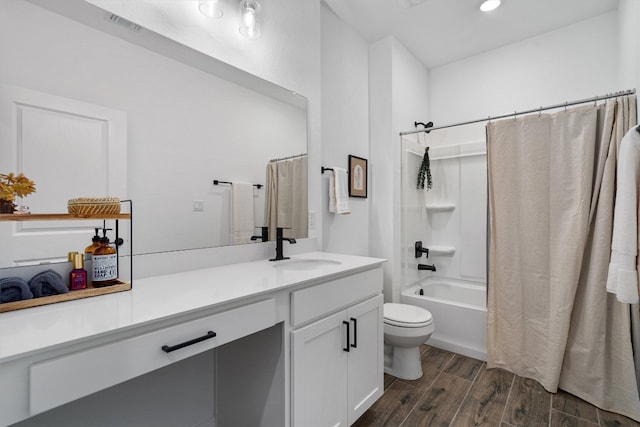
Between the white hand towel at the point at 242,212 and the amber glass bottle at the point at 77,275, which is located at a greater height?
the white hand towel at the point at 242,212

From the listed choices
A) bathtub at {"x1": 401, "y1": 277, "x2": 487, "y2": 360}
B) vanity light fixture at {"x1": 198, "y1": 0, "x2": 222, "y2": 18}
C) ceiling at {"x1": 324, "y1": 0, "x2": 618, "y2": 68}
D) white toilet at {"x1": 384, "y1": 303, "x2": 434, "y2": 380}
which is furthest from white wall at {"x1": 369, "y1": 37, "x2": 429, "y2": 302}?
vanity light fixture at {"x1": 198, "y1": 0, "x2": 222, "y2": 18}

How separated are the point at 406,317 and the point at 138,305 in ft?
5.65

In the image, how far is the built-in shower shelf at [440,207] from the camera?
10.1ft

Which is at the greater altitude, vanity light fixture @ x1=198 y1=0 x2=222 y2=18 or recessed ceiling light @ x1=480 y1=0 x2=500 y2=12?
recessed ceiling light @ x1=480 y1=0 x2=500 y2=12

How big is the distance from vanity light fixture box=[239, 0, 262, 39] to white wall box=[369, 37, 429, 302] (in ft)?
4.47

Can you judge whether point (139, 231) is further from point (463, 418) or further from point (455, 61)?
point (455, 61)

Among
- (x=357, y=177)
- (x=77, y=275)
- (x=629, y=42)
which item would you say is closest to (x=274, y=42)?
(x=357, y=177)

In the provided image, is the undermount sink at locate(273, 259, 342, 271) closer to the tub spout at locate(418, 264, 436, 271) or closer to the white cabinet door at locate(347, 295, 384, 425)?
the white cabinet door at locate(347, 295, 384, 425)

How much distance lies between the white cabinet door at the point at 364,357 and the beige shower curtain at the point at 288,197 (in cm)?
63

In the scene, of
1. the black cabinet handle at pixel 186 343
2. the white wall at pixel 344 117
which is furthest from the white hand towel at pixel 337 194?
the black cabinet handle at pixel 186 343

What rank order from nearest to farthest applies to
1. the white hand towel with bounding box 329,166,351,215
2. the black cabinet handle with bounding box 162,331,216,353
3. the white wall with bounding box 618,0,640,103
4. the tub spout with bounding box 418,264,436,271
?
1. the black cabinet handle with bounding box 162,331,216,353
2. the white wall with bounding box 618,0,640,103
3. the white hand towel with bounding box 329,166,351,215
4. the tub spout with bounding box 418,264,436,271

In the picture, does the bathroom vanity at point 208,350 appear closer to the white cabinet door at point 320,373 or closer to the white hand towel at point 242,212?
the white cabinet door at point 320,373

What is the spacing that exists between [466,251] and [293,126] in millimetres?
2211

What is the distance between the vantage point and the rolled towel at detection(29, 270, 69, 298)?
91 cm
